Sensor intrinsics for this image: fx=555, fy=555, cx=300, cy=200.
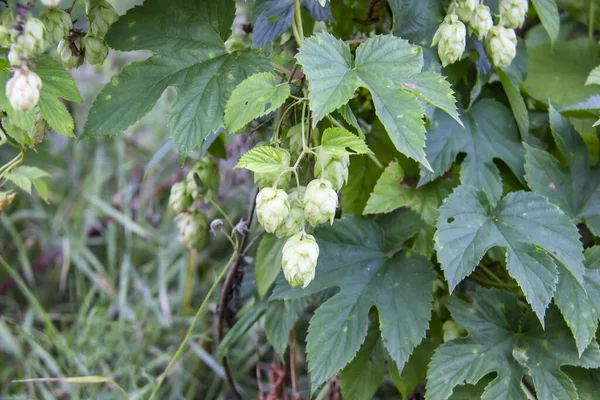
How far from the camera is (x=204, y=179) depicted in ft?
3.62

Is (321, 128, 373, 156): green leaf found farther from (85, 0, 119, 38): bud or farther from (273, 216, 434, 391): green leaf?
(85, 0, 119, 38): bud

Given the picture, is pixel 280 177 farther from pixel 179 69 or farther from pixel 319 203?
pixel 179 69

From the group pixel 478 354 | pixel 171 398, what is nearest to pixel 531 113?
pixel 478 354

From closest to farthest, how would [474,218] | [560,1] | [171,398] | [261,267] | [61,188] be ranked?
[474,218]
[261,267]
[560,1]
[171,398]
[61,188]

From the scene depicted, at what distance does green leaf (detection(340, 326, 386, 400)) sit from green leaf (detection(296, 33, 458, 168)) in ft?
1.53

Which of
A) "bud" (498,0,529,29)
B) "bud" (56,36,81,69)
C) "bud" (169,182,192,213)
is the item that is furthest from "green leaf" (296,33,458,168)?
"bud" (169,182,192,213)

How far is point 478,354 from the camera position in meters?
0.91

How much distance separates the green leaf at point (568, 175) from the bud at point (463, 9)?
0.83ft

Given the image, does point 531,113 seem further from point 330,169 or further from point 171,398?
point 171,398

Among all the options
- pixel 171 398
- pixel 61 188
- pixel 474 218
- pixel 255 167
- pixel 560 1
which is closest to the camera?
pixel 255 167

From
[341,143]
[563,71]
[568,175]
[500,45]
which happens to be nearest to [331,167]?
[341,143]

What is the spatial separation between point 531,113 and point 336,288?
51cm

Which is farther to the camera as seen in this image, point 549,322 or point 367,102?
point 367,102

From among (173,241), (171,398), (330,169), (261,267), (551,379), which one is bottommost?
(171,398)
